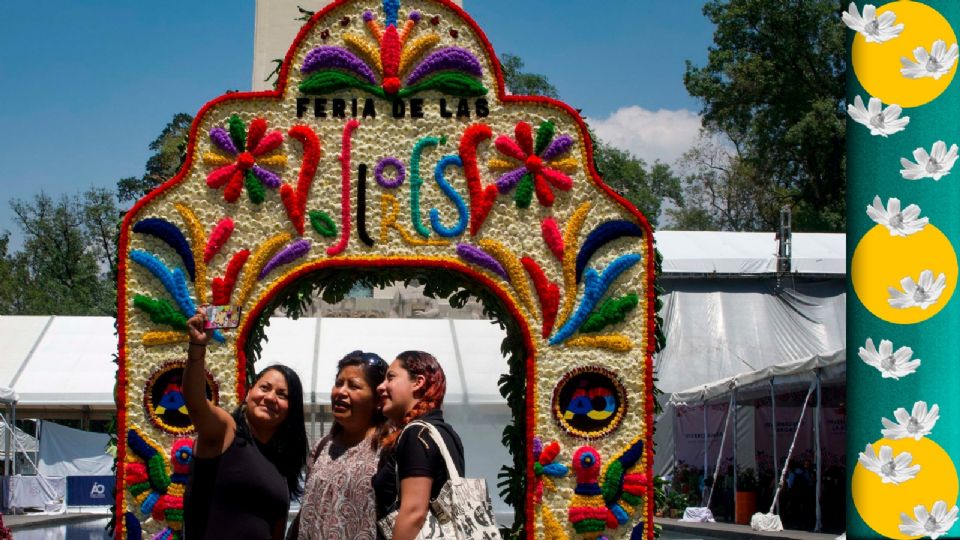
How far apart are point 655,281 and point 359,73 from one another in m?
2.46

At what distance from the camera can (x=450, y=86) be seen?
28.6 ft

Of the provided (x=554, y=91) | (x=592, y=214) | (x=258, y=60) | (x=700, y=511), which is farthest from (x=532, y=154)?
(x=554, y=91)

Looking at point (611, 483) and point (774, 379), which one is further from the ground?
point (774, 379)

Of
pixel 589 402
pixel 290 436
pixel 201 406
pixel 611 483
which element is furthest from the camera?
pixel 589 402

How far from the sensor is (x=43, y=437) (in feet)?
75.1

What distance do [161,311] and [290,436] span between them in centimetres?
387

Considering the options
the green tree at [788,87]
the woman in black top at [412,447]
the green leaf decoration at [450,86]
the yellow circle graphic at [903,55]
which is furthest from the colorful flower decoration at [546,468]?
the green tree at [788,87]

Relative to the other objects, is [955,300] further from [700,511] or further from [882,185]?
[700,511]

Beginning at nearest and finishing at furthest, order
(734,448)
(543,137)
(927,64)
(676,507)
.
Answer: (927,64) → (543,137) → (734,448) → (676,507)

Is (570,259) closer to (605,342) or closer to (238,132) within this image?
(605,342)

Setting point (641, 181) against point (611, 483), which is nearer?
point (611, 483)

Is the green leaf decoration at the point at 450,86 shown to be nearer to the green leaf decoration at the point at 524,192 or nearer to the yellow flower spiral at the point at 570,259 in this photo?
the green leaf decoration at the point at 524,192

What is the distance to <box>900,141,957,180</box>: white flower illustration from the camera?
7.10 meters

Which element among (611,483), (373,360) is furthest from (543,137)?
(373,360)
